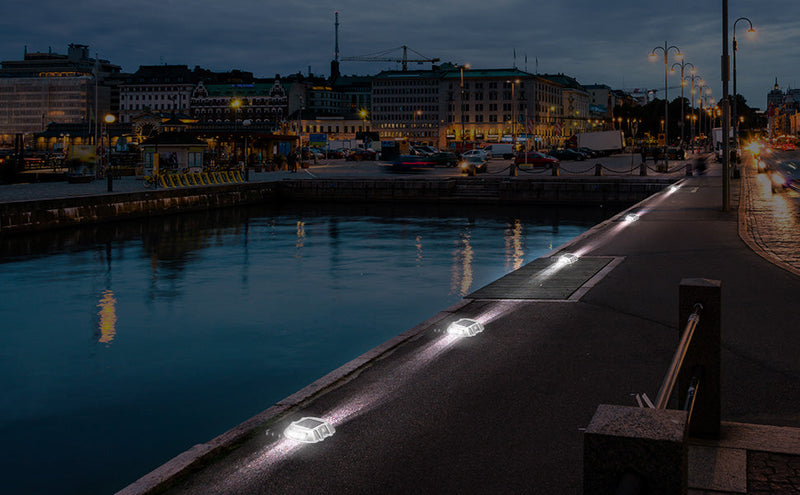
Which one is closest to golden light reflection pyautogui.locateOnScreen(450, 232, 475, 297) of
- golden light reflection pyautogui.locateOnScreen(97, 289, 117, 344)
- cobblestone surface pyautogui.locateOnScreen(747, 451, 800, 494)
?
golden light reflection pyautogui.locateOnScreen(97, 289, 117, 344)

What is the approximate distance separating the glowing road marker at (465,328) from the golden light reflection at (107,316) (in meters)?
8.50

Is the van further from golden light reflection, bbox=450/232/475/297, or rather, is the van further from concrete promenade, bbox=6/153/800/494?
concrete promenade, bbox=6/153/800/494

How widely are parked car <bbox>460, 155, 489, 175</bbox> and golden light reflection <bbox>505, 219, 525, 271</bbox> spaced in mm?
21962

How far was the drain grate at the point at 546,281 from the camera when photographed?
13922 mm

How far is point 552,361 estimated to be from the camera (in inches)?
361

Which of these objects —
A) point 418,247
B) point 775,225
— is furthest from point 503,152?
point 775,225

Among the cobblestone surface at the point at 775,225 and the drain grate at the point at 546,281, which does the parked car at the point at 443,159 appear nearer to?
the cobblestone surface at the point at 775,225

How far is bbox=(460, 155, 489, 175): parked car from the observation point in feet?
212

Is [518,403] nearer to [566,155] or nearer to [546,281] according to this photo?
[546,281]

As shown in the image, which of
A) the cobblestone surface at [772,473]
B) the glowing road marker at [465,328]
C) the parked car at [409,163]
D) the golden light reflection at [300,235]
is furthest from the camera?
the parked car at [409,163]

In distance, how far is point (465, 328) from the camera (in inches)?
429

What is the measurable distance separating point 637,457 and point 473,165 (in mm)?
61632

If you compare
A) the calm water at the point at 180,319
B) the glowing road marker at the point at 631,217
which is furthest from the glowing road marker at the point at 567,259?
the glowing road marker at the point at 631,217

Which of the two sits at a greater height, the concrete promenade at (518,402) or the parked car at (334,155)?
the parked car at (334,155)
